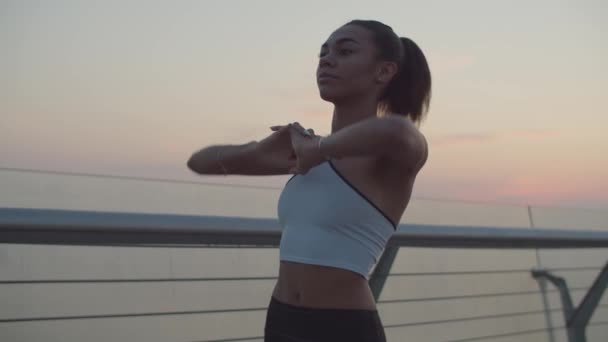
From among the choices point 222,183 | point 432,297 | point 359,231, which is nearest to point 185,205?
point 222,183

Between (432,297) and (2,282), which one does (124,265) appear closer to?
(2,282)

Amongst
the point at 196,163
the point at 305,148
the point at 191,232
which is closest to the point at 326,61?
the point at 305,148

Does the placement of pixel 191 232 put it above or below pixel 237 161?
below

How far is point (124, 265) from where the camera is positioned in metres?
2.65

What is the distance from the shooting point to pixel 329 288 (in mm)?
2029

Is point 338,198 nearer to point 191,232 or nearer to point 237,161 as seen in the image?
point 237,161

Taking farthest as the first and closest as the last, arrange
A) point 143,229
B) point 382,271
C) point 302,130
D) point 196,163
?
point 382,271 < point 143,229 < point 196,163 < point 302,130

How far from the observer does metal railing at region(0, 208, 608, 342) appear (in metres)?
2.27

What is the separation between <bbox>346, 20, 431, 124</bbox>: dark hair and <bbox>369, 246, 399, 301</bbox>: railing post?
118 cm

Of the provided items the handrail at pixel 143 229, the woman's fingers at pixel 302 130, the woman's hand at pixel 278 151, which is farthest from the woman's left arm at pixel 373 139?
the handrail at pixel 143 229

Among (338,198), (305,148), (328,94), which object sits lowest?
(338,198)

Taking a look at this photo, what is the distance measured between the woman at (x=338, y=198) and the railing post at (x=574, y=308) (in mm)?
2314

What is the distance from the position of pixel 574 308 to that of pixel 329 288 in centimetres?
264

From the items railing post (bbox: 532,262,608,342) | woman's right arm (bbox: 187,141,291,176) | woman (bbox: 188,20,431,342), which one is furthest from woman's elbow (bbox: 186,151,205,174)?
railing post (bbox: 532,262,608,342)
